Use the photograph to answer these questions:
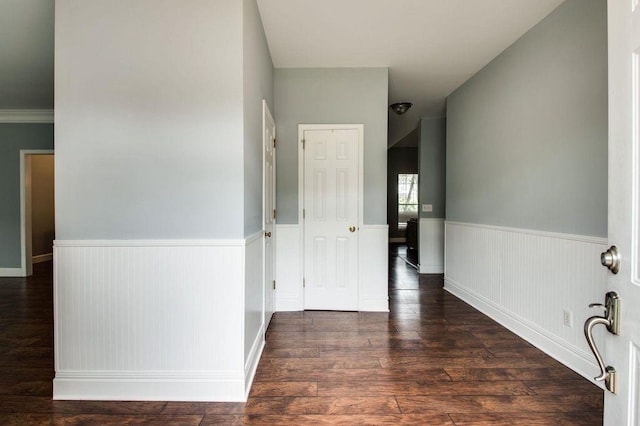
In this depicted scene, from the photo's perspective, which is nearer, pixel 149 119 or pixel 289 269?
pixel 149 119

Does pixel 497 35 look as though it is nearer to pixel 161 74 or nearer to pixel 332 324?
pixel 161 74

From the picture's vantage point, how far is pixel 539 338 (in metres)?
2.59

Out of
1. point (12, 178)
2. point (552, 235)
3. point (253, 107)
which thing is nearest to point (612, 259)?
point (552, 235)

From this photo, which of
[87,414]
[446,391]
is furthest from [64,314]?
[446,391]

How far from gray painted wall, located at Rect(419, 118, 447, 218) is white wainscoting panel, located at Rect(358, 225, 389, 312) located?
2272 mm

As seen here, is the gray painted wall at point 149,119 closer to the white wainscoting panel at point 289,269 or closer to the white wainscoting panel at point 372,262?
the white wainscoting panel at point 289,269

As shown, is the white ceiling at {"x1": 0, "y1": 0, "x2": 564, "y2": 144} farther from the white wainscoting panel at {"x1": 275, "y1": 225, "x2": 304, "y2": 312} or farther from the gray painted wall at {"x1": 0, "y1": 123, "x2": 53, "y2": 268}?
the white wainscoting panel at {"x1": 275, "y1": 225, "x2": 304, "y2": 312}

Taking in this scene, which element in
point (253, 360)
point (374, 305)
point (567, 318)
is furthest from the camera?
point (374, 305)

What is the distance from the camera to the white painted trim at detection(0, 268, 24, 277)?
5191mm

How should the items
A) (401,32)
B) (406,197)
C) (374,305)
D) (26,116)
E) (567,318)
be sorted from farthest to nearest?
(406,197) < (26,116) < (374,305) < (401,32) < (567,318)

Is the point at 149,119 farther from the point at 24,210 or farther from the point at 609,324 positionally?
the point at 24,210

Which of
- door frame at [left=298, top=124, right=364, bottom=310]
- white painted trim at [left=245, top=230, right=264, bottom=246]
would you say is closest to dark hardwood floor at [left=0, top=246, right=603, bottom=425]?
door frame at [left=298, top=124, right=364, bottom=310]

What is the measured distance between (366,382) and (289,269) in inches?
66.7

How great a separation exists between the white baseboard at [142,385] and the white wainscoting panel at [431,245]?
4.23 metres
